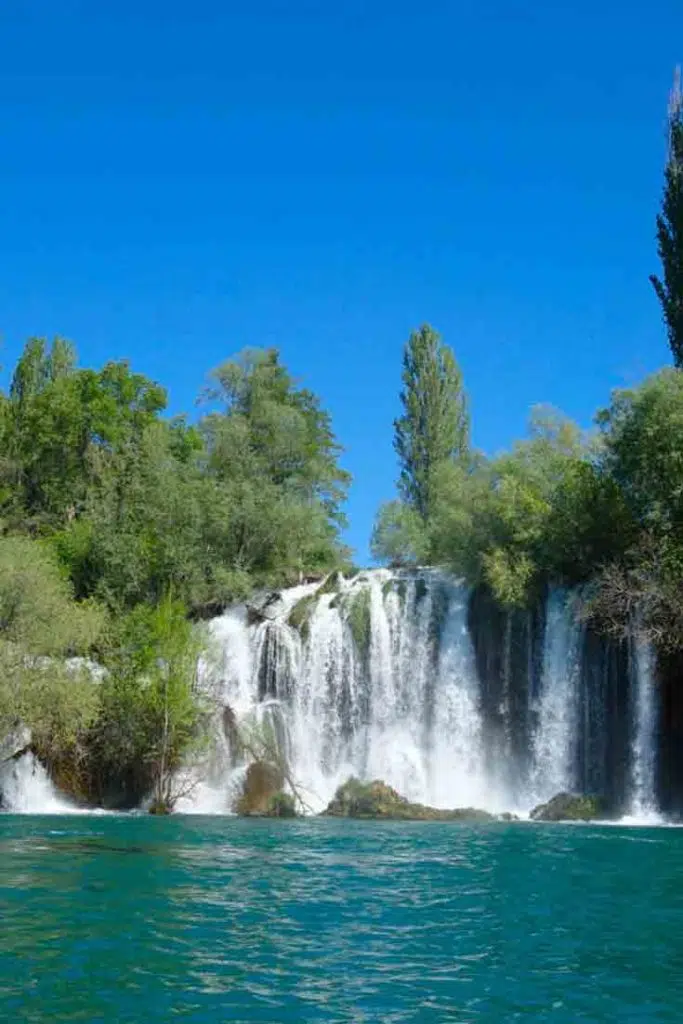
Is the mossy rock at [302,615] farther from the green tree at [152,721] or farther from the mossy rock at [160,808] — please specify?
the mossy rock at [160,808]

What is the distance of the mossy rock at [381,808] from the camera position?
3300 centimetres

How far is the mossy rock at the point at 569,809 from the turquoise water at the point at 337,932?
9.15 m

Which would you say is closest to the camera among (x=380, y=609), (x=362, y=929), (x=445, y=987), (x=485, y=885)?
(x=445, y=987)

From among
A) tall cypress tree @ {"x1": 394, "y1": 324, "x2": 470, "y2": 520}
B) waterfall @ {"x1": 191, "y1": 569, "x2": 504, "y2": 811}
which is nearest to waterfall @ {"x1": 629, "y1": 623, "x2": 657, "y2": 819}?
waterfall @ {"x1": 191, "y1": 569, "x2": 504, "y2": 811}

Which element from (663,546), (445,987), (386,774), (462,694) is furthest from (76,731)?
(445,987)

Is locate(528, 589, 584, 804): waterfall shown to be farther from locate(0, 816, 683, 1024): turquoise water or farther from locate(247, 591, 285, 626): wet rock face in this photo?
locate(0, 816, 683, 1024): turquoise water

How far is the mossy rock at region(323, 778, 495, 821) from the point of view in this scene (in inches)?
1299

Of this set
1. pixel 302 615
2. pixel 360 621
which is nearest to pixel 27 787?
pixel 302 615

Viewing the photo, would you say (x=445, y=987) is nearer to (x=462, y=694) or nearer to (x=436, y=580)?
(x=462, y=694)

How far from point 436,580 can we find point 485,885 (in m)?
23.6

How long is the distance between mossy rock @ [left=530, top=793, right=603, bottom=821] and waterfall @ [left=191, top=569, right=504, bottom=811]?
3.41 meters

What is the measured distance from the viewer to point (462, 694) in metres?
38.4

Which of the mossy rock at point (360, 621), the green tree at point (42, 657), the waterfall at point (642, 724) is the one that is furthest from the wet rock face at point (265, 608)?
the waterfall at point (642, 724)

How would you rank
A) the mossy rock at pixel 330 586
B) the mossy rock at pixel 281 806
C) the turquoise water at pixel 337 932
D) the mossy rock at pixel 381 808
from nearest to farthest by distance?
the turquoise water at pixel 337 932 < the mossy rock at pixel 381 808 < the mossy rock at pixel 281 806 < the mossy rock at pixel 330 586
